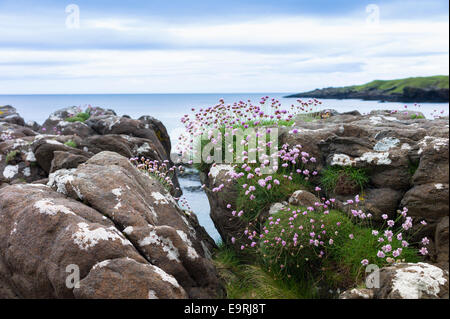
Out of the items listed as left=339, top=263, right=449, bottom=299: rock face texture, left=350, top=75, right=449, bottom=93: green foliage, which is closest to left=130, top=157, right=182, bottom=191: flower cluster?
left=339, top=263, right=449, bottom=299: rock face texture

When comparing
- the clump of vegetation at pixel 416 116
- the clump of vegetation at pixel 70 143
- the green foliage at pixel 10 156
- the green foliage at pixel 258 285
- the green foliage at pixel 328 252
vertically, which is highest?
the clump of vegetation at pixel 416 116

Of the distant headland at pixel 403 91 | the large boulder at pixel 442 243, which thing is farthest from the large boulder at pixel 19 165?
the distant headland at pixel 403 91

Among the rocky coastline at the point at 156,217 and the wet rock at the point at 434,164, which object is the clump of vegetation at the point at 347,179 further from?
the wet rock at the point at 434,164

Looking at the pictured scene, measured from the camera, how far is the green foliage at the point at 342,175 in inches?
343

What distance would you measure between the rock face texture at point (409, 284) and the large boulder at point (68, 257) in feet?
9.04

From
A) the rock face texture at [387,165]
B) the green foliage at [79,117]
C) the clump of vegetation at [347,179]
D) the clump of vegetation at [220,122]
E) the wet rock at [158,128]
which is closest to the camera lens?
the rock face texture at [387,165]

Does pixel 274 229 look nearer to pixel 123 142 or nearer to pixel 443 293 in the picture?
pixel 443 293

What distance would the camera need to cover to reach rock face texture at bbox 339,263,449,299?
5285 mm

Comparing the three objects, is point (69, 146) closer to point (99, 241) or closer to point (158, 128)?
point (99, 241)

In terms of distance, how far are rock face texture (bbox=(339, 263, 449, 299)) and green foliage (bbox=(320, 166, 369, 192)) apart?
3.04 metres

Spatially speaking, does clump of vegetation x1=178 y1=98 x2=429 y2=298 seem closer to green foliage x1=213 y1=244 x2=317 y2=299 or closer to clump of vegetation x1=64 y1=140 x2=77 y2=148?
green foliage x1=213 y1=244 x2=317 y2=299

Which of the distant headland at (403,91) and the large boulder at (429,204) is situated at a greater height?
the distant headland at (403,91)

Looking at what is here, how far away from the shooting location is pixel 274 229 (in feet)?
25.6
